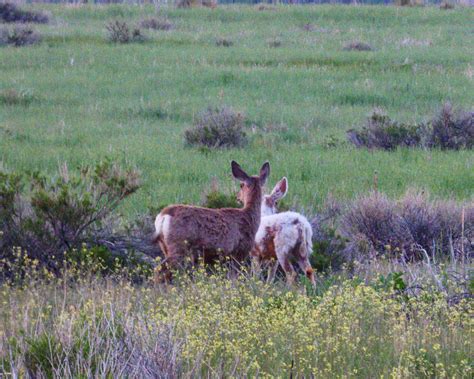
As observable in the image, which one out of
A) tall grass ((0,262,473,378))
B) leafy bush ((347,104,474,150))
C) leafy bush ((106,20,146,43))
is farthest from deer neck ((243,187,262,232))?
leafy bush ((106,20,146,43))

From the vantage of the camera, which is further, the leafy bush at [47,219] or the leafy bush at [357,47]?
the leafy bush at [357,47]

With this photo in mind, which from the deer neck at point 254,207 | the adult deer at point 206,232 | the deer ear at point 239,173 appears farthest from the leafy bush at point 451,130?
the adult deer at point 206,232

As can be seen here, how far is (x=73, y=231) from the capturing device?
10141 millimetres

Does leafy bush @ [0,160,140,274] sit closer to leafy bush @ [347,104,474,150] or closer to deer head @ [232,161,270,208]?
deer head @ [232,161,270,208]

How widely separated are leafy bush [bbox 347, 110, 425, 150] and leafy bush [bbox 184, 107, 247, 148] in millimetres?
1961

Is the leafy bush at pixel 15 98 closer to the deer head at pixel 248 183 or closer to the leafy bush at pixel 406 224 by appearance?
the leafy bush at pixel 406 224

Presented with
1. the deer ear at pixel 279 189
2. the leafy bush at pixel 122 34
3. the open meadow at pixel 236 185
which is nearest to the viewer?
the open meadow at pixel 236 185

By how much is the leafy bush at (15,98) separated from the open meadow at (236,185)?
52mm

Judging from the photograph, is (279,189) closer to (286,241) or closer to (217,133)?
(286,241)

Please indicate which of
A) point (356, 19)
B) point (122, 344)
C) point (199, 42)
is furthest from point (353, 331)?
point (356, 19)

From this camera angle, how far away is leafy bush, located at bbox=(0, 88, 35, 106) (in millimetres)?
21016

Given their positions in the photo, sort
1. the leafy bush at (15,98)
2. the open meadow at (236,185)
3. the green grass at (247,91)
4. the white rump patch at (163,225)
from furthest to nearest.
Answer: the leafy bush at (15,98) < the green grass at (247,91) < the white rump patch at (163,225) < the open meadow at (236,185)

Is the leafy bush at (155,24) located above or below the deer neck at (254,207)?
below

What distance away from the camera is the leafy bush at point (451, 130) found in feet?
58.7
